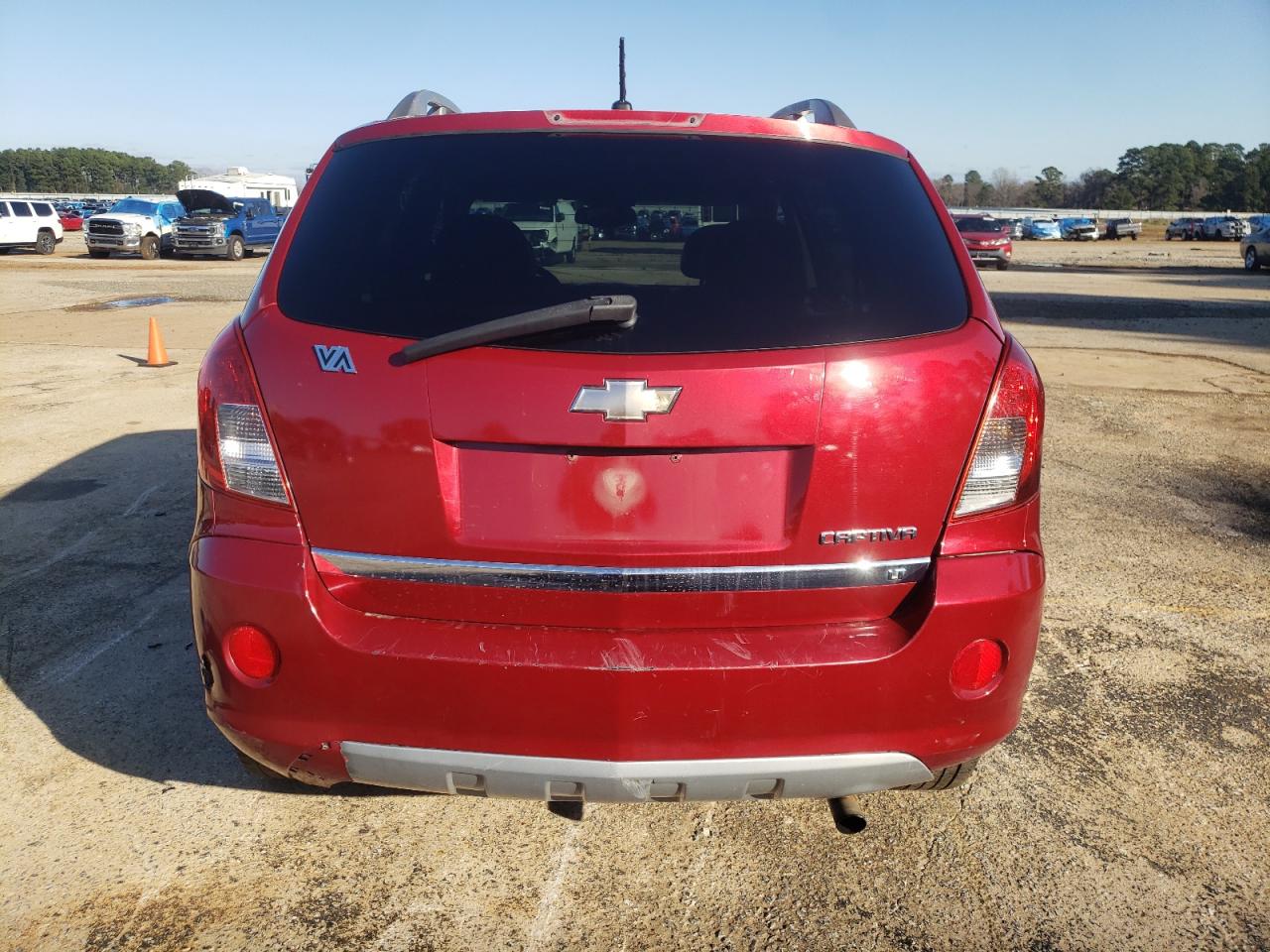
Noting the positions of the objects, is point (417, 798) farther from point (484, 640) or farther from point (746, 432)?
point (746, 432)

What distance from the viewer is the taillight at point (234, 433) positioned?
89.6 inches

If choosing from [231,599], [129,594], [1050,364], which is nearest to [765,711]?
[231,599]

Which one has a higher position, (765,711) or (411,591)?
(411,591)

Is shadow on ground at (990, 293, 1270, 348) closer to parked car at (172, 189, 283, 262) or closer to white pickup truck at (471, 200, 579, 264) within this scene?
white pickup truck at (471, 200, 579, 264)

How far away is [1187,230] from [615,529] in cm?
7603

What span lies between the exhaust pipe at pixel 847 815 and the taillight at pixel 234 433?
1.65 meters

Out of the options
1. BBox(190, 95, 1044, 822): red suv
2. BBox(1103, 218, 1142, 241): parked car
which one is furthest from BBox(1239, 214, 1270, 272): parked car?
BBox(1103, 218, 1142, 241): parked car

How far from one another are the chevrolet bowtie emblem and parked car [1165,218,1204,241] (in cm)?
7556

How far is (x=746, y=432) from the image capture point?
2139mm

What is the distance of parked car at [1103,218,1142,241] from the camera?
67.6 metres

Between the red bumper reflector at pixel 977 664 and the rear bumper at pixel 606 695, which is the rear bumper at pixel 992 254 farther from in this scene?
the rear bumper at pixel 606 695

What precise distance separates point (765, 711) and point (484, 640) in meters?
0.63

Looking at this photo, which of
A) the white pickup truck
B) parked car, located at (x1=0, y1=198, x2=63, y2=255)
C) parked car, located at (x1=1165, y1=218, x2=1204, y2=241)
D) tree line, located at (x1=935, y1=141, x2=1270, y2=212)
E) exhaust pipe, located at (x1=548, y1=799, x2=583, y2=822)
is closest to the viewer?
the white pickup truck

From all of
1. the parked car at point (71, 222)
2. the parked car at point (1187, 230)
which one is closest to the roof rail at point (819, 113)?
the parked car at point (71, 222)
